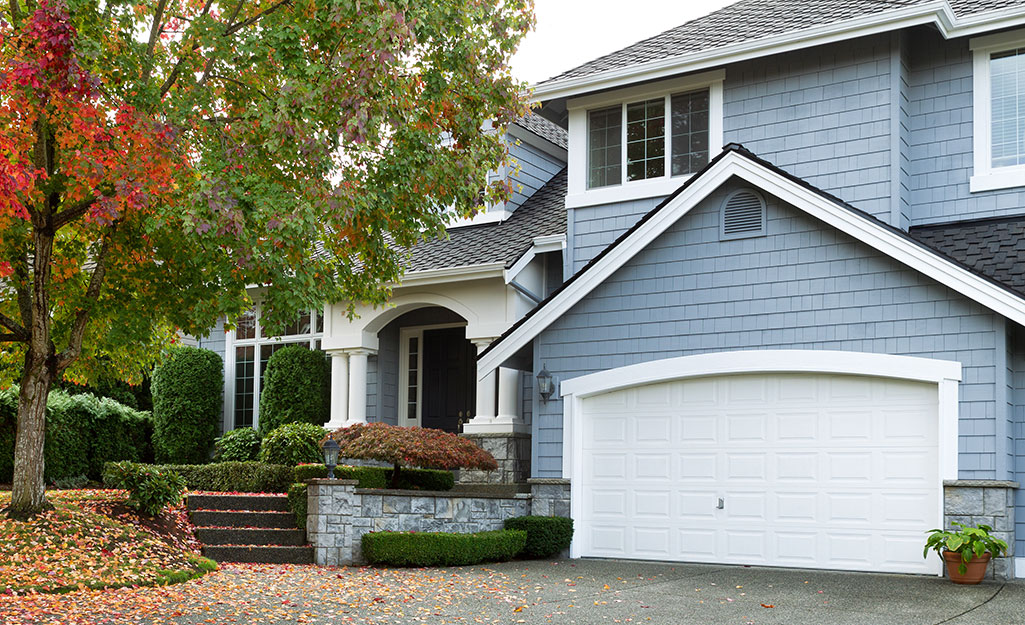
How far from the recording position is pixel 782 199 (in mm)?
12086

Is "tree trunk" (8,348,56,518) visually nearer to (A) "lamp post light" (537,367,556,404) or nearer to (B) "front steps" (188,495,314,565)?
(B) "front steps" (188,495,314,565)

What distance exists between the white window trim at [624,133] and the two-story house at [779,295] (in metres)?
0.03

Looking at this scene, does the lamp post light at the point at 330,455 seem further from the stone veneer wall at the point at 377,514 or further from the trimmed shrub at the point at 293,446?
the trimmed shrub at the point at 293,446

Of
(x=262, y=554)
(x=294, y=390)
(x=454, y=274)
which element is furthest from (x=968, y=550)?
(x=294, y=390)

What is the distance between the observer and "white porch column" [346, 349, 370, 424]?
1634cm

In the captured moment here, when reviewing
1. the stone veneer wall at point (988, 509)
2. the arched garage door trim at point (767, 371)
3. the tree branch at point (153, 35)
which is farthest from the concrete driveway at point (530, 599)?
the tree branch at point (153, 35)

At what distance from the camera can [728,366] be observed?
1245 cm

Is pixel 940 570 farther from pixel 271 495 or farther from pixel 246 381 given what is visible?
pixel 246 381

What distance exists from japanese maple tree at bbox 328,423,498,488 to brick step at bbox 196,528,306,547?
1.07 metres

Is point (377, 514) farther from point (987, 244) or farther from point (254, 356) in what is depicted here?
point (987, 244)

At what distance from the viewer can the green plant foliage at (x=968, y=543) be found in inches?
406

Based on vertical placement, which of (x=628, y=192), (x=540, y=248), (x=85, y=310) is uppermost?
(x=628, y=192)

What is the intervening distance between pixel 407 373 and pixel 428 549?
5.98 metres

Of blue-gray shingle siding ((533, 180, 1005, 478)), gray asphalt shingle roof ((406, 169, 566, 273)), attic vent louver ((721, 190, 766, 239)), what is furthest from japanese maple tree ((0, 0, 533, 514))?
gray asphalt shingle roof ((406, 169, 566, 273))
